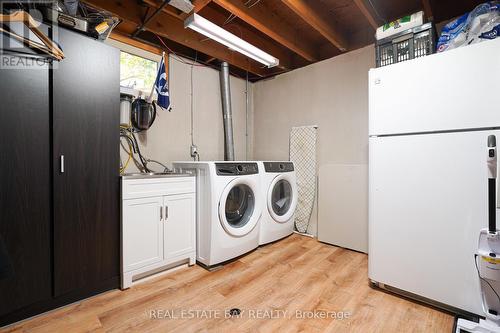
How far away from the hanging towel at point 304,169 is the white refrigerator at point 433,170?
3.97 ft

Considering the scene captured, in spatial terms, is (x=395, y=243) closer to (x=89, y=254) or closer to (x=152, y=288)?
(x=152, y=288)

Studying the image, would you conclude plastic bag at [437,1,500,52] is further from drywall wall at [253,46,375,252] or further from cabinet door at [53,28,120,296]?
cabinet door at [53,28,120,296]

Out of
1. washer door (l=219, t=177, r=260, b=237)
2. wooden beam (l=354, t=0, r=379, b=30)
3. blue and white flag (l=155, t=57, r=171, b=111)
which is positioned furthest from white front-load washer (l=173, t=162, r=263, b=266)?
wooden beam (l=354, t=0, r=379, b=30)

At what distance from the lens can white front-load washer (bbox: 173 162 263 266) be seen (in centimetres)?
203

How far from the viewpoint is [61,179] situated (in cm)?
146

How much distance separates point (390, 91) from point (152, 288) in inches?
95.3

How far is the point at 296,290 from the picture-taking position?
68.4 inches

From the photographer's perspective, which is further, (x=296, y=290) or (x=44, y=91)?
(x=296, y=290)

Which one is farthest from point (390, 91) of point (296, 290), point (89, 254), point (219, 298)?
point (89, 254)

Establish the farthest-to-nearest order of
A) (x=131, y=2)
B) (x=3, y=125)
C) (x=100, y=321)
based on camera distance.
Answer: (x=131, y=2), (x=100, y=321), (x=3, y=125)

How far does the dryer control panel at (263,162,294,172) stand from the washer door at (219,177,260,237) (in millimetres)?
345

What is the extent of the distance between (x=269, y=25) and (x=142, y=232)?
235cm

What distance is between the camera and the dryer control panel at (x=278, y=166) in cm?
257

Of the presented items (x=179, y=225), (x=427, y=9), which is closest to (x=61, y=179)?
(x=179, y=225)
